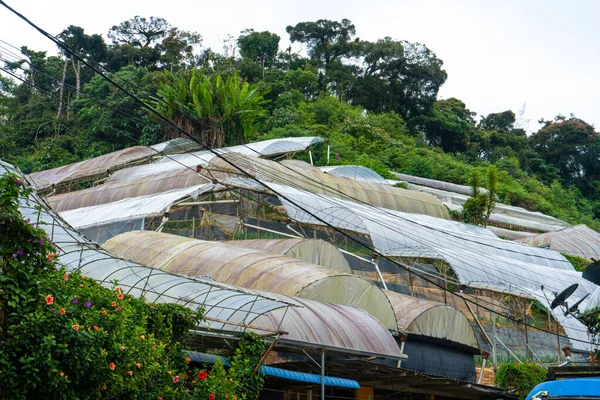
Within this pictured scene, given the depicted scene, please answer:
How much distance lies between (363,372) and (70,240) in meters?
5.75

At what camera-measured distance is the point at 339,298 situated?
52.2ft

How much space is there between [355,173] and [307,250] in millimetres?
16019

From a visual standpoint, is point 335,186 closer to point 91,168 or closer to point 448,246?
point 448,246

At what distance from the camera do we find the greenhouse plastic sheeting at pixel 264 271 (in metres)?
15.2

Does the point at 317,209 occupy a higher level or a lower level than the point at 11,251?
higher

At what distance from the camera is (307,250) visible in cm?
1870

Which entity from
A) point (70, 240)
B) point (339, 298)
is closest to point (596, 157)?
point (339, 298)

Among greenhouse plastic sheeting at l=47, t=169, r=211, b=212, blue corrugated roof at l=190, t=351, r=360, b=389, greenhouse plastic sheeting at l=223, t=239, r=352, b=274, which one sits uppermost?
greenhouse plastic sheeting at l=47, t=169, r=211, b=212

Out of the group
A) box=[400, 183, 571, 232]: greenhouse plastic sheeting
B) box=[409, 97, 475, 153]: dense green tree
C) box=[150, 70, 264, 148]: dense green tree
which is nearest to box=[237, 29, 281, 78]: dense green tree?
box=[409, 97, 475, 153]: dense green tree

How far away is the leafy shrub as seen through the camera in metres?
17.3

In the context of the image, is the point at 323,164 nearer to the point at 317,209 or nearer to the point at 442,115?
the point at 317,209

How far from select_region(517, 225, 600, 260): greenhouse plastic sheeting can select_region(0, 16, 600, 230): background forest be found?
10214 mm

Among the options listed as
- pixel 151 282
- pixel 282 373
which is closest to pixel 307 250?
pixel 151 282

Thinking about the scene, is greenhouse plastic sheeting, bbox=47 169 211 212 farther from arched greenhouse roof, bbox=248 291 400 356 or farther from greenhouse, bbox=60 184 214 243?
arched greenhouse roof, bbox=248 291 400 356
